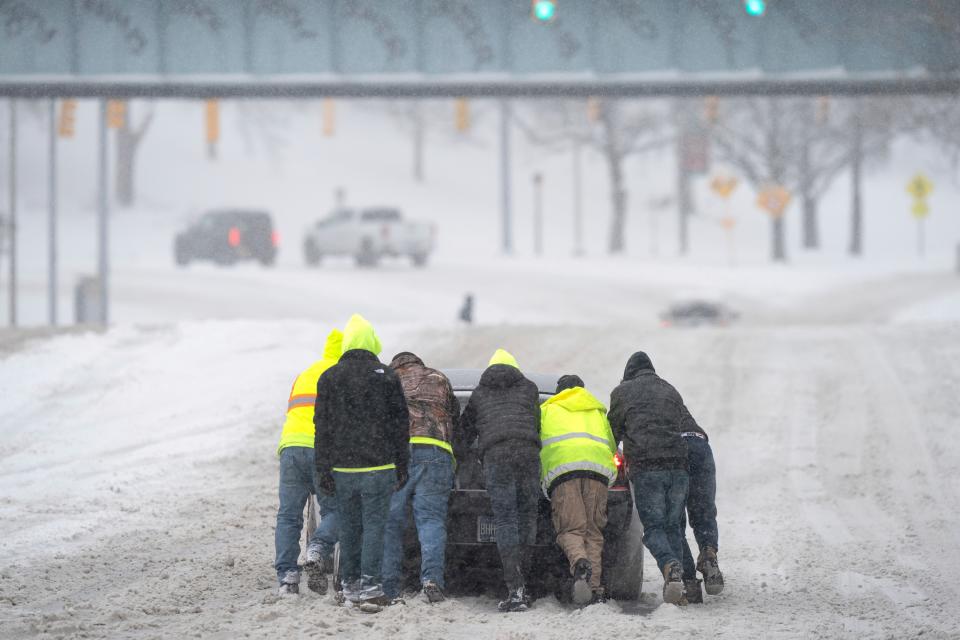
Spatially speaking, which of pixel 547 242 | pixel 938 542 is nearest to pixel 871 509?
pixel 938 542

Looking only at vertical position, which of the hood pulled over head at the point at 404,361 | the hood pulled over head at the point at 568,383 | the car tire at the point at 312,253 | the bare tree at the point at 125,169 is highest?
the bare tree at the point at 125,169

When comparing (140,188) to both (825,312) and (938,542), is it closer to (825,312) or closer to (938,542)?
(825,312)

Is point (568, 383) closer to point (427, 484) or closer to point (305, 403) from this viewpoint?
point (427, 484)

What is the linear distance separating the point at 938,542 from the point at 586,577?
377 centimetres

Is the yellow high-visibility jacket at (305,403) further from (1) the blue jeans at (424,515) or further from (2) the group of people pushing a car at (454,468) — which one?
(1) the blue jeans at (424,515)

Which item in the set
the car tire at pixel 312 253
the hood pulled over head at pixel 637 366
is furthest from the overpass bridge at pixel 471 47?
the car tire at pixel 312 253

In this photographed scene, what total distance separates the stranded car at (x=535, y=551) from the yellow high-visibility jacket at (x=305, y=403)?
2.43 feet

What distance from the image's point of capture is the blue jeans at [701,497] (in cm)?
902

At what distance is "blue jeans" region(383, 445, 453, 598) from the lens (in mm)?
8156

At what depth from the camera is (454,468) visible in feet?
27.7

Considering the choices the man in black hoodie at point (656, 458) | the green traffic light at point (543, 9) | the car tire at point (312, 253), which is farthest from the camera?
the car tire at point (312, 253)

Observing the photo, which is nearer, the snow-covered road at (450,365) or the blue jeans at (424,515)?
the snow-covered road at (450,365)

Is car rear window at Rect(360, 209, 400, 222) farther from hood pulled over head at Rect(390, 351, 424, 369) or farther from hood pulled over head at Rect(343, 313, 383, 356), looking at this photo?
hood pulled over head at Rect(343, 313, 383, 356)

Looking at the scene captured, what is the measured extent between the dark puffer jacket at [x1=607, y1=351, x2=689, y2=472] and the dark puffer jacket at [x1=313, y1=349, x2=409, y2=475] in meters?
1.48
